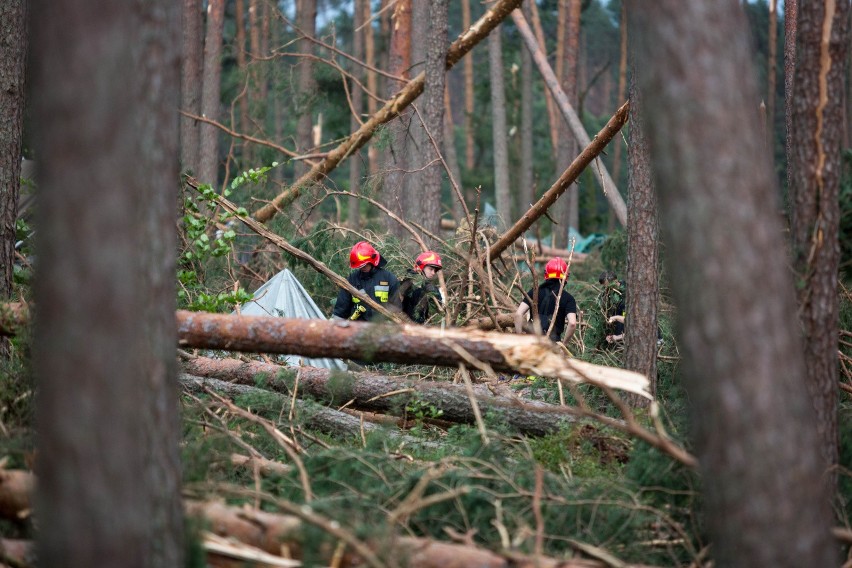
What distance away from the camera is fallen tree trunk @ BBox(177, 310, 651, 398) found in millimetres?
4840

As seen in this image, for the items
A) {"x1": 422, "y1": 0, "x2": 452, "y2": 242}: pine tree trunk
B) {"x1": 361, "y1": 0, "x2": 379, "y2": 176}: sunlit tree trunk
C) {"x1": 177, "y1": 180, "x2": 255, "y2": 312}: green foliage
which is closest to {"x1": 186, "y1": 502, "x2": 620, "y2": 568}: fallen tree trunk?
{"x1": 177, "y1": 180, "x2": 255, "y2": 312}: green foliage

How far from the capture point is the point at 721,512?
3.34 meters

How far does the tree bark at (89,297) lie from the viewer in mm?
2992

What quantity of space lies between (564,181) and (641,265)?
221 centimetres

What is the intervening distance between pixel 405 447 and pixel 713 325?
303cm

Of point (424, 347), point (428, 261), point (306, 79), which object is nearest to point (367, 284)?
point (428, 261)

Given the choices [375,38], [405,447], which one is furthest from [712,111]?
[375,38]

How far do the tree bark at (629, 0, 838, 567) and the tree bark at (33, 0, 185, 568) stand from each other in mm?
1961

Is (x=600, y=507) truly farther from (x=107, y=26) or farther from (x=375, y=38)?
(x=375, y=38)

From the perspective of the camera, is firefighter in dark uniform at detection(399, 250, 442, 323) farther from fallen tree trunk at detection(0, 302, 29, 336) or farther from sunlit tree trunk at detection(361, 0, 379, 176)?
sunlit tree trunk at detection(361, 0, 379, 176)

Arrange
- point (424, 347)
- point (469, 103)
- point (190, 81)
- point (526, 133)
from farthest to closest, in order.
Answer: point (469, 103)
point (526, 133)
point (190, 81)
point (424, 347)

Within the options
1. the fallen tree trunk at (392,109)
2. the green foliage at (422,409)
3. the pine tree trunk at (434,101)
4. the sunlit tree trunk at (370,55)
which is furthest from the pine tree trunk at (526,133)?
the green foliage at (422,409)

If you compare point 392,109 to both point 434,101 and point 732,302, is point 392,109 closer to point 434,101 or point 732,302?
point 434,101

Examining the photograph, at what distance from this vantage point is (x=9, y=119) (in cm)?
675
